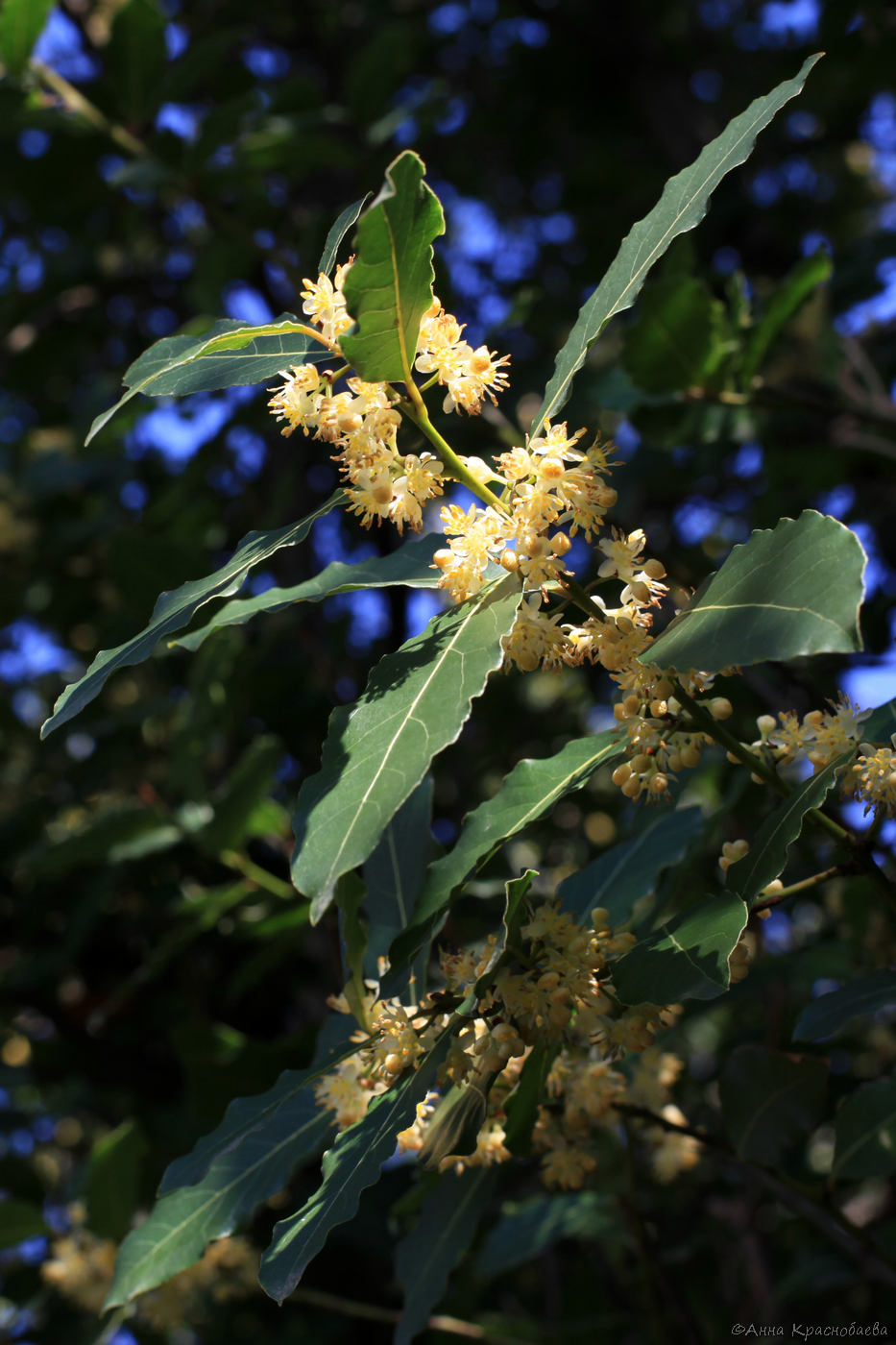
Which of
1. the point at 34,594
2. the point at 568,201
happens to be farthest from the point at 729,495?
the point at 34,594

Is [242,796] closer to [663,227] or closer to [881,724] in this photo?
[881,724]

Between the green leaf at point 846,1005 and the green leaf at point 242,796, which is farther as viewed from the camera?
the green leaf at point 242,796

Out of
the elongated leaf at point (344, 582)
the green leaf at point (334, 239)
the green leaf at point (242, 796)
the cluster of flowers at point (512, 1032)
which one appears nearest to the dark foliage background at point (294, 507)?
the green leaf at point (242, 796)

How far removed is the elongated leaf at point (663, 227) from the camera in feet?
3.33

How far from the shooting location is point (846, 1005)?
1306mm

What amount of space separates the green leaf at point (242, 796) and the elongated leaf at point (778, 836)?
1284 millimetres

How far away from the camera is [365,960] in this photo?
1.54 meters

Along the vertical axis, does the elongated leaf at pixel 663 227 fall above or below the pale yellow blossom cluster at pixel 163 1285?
above

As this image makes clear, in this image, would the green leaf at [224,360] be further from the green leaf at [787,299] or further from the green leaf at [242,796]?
the green leaf at [787,299]

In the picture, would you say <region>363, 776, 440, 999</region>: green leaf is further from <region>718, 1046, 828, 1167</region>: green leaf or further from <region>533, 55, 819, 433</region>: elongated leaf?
<region>533, 55, 819, 433</region>: elongated leaf

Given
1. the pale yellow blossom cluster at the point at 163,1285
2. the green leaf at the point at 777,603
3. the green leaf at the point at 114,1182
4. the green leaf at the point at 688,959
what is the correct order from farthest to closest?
the pale yellow blossom cluster at the point at 163,1285 → the green leaf at the point at 114,1182 → the green leaf at the point at 688,959 → the green leaf at the point at 777,603

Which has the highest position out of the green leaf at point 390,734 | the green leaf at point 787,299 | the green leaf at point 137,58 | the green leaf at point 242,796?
the green leaf at point 137,58

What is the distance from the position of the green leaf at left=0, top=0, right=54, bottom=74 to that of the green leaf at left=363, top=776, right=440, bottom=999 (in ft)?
6.79

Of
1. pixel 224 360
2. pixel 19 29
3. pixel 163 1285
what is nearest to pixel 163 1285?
pixel 163 1285
